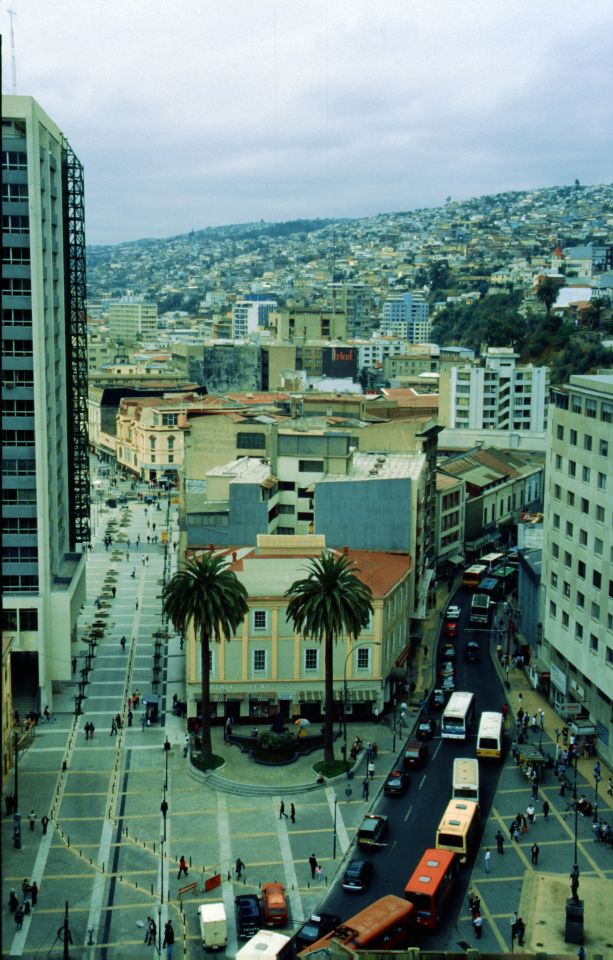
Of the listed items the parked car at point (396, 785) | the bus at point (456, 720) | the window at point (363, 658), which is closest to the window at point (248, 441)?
the window at point (363, 658)

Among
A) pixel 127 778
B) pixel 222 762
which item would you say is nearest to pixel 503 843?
pixel 222 762

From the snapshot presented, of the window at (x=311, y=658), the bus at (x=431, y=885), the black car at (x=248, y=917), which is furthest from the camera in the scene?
the window at (x=311, y=658)

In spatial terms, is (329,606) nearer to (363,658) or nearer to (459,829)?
(363,658)

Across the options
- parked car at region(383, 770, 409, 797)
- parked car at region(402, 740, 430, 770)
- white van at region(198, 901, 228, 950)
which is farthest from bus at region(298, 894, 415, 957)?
parked car at region(402, 740, 430, 770)

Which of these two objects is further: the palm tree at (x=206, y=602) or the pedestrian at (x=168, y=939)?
the palm tree at (x=206, y=602)

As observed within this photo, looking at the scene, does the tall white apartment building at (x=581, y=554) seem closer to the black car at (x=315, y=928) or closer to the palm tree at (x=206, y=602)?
the palm tree at (x=206, y=602)

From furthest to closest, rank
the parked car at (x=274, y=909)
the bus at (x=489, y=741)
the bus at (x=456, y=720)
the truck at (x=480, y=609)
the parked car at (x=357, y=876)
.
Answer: the truck at (x=480, y=609), the bus at (x=456, y=720), the bus at (x=489, y=741), the parked car at (x=357, y=876), the parked car at (x=274, y=909)

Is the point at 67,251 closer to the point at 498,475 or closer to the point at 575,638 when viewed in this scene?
the point at 575,638
